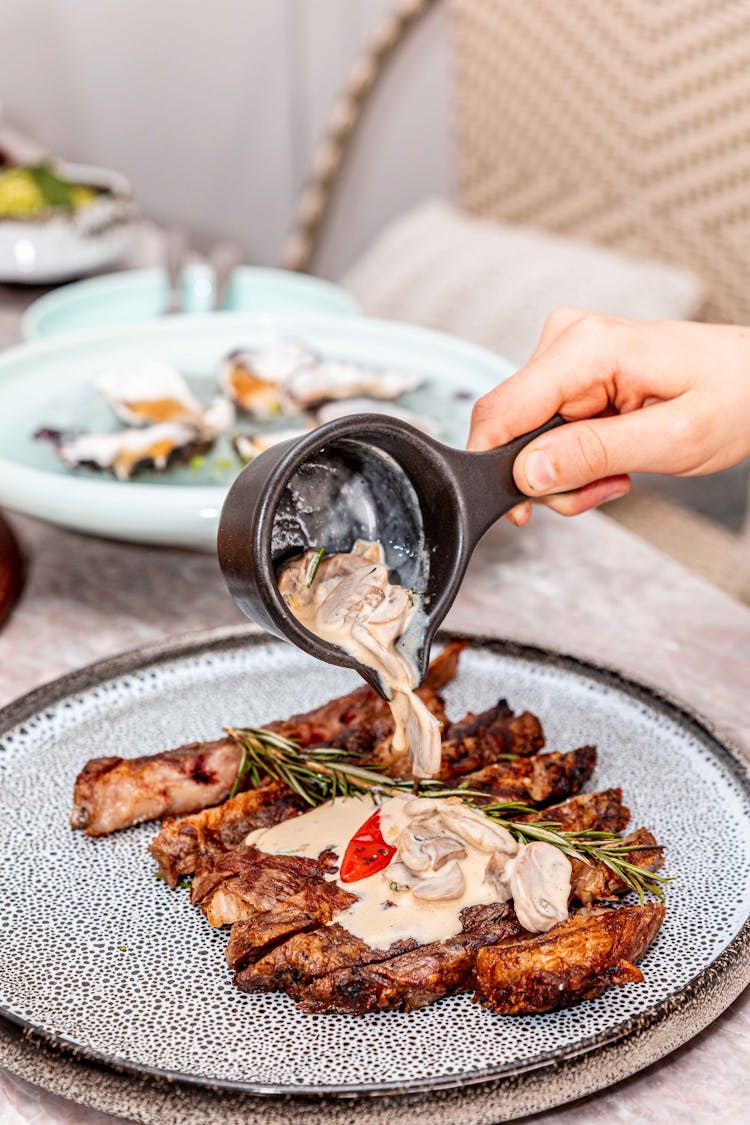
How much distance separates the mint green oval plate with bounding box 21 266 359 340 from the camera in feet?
9.05

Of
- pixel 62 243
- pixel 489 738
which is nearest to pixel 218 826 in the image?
pixel 489 738

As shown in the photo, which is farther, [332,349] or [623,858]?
[332,349]

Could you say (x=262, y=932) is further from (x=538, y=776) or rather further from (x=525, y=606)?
(x=525, y=606)

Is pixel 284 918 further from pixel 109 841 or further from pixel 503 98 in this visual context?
pixel 503 98

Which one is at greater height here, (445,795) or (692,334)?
(692,334)

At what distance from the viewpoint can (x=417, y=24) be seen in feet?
14.6

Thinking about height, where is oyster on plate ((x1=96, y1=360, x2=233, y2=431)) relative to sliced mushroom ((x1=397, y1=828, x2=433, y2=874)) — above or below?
below

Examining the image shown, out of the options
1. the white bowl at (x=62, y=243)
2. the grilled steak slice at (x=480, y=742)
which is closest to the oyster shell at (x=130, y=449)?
the grilled steak slice at (x=480, y=742)

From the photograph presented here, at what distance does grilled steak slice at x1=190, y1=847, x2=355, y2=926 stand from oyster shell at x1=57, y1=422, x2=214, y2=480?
0.84 m

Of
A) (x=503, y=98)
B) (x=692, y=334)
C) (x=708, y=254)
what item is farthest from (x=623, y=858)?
(x=503, y=98)

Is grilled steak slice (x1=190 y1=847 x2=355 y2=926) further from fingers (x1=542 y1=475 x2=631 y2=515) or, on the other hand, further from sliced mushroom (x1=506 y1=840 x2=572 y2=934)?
fingers (x1=542 y1=475 x2=631 y2=515)

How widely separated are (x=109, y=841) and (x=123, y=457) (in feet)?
2.50

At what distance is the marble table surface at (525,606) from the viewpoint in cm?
164

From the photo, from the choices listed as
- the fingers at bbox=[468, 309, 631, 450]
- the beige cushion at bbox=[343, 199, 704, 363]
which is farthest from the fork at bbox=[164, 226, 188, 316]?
the fingers at bbox=[468, 309, 631, 450]
